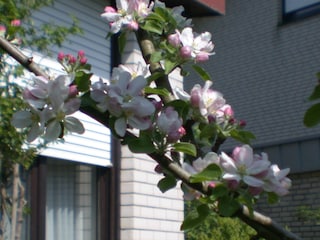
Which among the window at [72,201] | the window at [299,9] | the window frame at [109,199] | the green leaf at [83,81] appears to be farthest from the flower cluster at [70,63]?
the window at [299,9]

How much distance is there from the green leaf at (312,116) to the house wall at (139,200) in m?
6.14

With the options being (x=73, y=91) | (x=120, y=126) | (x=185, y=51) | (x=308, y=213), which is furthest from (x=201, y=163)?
(x=308, y=213)

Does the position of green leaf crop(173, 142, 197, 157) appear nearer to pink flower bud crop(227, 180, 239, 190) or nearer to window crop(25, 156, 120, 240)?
pink flower bud crop(227, 180, 239, 190)

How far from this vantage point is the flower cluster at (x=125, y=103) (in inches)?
62.1

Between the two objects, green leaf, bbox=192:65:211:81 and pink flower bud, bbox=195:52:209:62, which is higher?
pink flower bud, bbox=195:52:209:62

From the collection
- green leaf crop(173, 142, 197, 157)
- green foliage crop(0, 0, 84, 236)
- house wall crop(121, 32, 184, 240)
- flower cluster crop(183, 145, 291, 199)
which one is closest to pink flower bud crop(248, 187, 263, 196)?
flower cluster crop(183, 145, 291, 199)

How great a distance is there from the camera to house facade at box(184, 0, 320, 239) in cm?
1420

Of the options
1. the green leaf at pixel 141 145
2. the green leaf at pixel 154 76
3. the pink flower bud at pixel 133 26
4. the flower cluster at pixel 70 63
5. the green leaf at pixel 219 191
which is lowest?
the green leaf at pixel 219 191

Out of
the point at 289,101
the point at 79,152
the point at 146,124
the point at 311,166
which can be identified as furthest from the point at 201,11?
the point at 146,124

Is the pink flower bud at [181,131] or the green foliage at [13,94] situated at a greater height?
the green foliage at [13,94]

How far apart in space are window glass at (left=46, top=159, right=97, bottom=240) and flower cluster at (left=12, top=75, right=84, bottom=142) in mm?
Answer: 5880

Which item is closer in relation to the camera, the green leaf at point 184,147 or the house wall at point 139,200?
the green leaf at point 184,147

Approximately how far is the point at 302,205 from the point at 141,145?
11.1 meters

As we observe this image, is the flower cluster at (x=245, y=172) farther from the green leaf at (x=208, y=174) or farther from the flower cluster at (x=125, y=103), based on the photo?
the flower cluster at (x=125, y=103)
